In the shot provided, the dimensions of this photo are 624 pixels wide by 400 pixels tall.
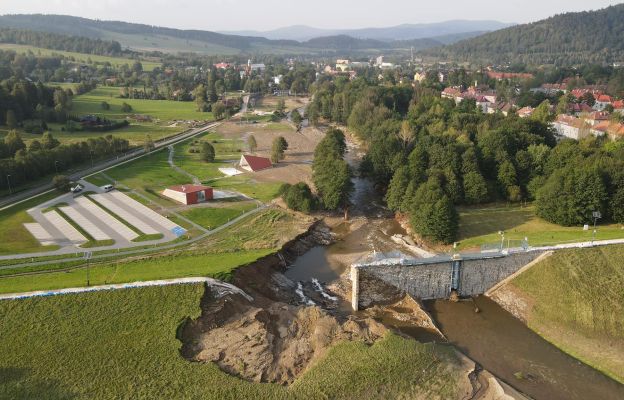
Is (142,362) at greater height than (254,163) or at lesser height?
lesser

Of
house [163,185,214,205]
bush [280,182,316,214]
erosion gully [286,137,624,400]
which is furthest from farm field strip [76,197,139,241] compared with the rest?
bush [280,182,316,214]

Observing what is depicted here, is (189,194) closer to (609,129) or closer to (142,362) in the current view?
(142,362)

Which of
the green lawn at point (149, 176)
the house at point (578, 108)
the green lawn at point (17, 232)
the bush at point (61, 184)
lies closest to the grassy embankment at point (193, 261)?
the green lawn at point (17, 232)

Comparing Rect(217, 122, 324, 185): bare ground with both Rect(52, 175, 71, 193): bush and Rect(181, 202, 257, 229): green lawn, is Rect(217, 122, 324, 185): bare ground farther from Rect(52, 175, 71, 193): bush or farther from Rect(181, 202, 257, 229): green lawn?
Rect(52, 175, 71, 193): bush

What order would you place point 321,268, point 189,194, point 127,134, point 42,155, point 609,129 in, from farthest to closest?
point 127,134 → point 609,129 → point 42,155 → point 189,194 → point 321,268

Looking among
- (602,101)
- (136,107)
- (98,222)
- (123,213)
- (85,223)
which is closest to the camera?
(85,223)

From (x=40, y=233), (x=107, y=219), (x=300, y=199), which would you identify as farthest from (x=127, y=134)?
(x=300, y=199)

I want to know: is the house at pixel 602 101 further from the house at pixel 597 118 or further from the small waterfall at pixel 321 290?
the small waterfall at pixel 321 290

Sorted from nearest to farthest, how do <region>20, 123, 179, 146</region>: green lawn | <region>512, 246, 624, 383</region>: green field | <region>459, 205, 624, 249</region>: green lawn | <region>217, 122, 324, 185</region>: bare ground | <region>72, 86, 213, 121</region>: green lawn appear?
<region>512, 246, 624, 383</region>: green field → <region>459, 205, 624, 249</region>: green lawn → <region>217, 122, 324, 185</region>: bare ground → <region>20, 123, 179, 146</region>: green lawn → <region>72, 86, 213, 121</region>: green lawn
